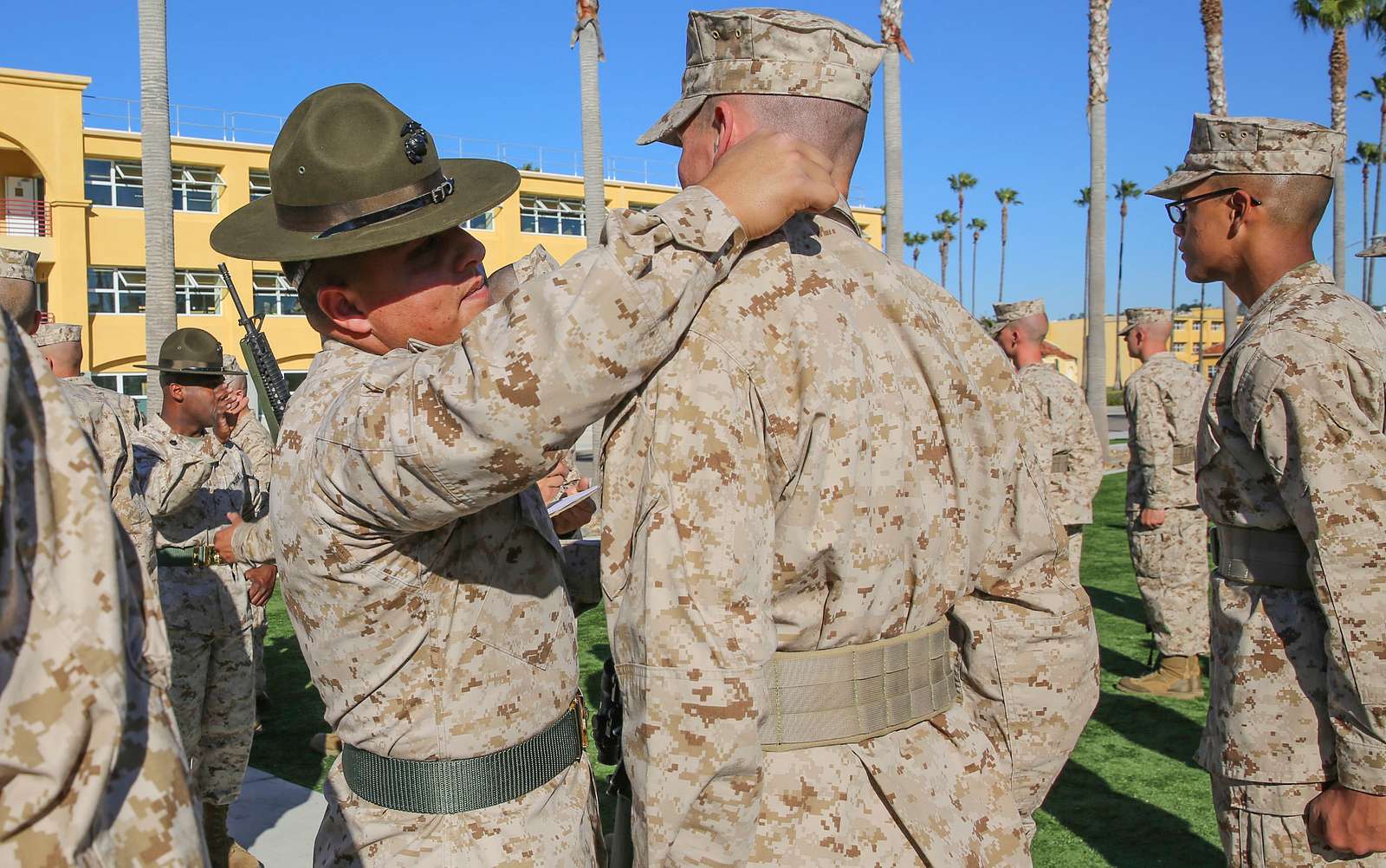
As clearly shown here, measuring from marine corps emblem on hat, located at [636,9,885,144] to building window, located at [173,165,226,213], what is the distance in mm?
34729

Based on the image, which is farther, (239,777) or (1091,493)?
(1091,493)

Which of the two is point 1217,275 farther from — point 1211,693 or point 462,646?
point 462,646

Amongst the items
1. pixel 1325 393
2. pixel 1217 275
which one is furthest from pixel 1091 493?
pixel 1325 393

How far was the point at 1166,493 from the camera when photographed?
25.4 ft

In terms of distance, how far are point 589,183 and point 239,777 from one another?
47.0 ft

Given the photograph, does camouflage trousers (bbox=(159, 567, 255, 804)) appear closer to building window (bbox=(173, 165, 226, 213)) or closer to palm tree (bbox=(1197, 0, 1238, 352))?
palm tree (bbox=(1197, 0, 1238, 352))

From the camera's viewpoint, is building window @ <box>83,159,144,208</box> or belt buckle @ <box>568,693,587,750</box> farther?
building window @ <box>83,159,144,208</box>

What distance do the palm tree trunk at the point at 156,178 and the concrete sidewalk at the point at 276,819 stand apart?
642 cm

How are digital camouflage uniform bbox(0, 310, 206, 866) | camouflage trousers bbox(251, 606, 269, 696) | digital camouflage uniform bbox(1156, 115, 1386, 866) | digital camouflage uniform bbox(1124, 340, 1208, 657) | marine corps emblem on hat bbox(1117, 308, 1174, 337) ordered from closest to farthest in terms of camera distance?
digital camouflage uniform bbox(0, 310, 206, 866), digital camouflage uniform bbox(1156, 115, 1386, 866), camouflage trousers bbox(251, 606, 269, 696), digital camouflage uniform bbox(1124, 340, 1208, 657), marine corps emblem on hat bbox(1117, 308, 1174, 337)

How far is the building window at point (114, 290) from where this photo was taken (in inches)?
1198

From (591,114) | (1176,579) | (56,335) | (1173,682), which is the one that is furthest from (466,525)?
(591,114)

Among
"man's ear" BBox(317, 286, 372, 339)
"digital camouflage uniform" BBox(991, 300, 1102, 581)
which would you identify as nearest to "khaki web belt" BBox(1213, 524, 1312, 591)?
"man's ear" BBox(317, 286, 372, 339)

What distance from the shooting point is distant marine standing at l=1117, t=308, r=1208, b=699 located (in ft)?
23.5

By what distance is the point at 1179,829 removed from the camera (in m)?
4.96
